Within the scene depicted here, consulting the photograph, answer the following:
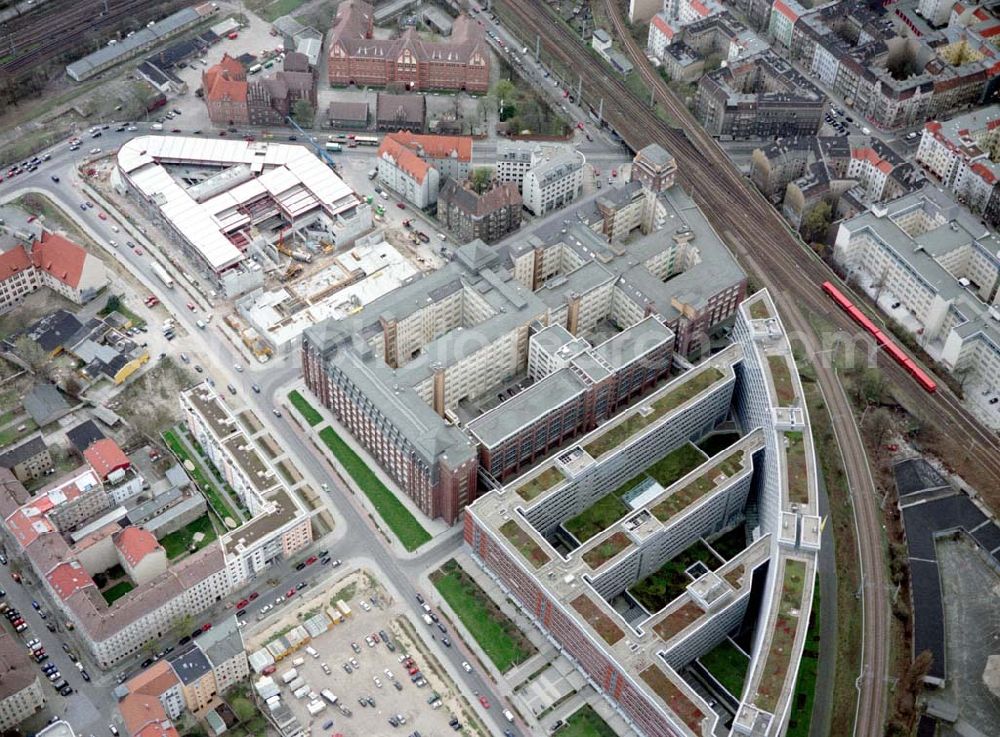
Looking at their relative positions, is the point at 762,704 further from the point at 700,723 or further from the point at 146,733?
the point at 146,733

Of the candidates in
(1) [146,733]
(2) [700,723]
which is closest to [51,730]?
(1) [146,733]

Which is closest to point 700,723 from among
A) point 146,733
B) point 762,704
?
point 762,704

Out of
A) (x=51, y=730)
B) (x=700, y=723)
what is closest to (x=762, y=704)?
(x=700, y=723)

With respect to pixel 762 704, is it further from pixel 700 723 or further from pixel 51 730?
pixel 51 730

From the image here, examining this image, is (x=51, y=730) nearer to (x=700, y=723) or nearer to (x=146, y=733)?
(x=146, y=733)
